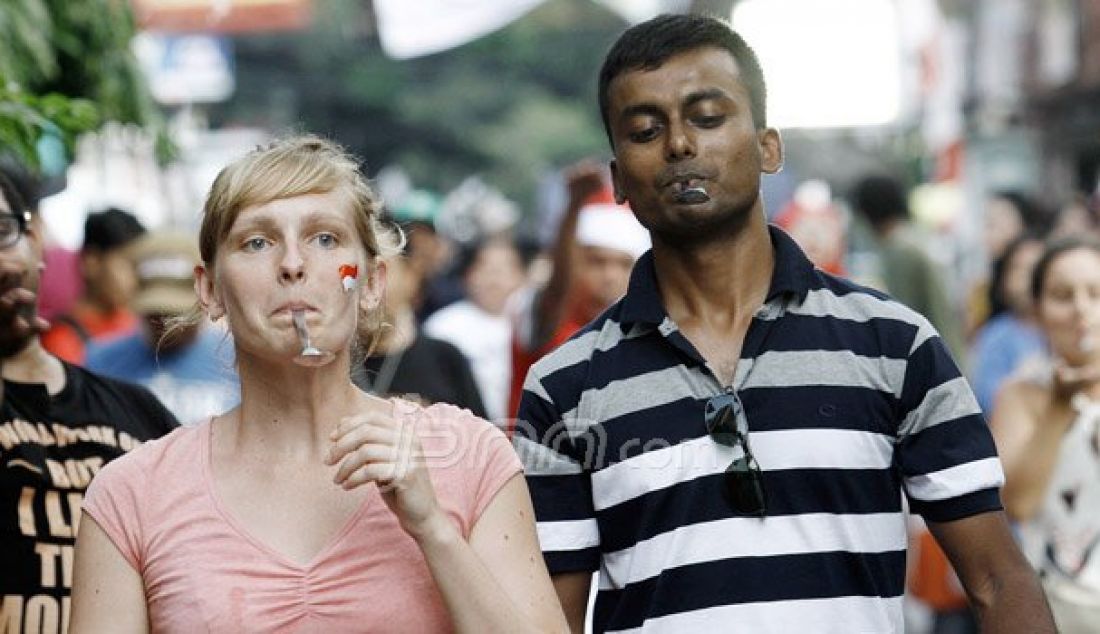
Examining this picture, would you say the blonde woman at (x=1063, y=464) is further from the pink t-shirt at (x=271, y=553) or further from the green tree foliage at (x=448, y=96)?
the green tree foliage at (x=448, y=96)

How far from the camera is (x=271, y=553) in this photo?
3555 millimetres

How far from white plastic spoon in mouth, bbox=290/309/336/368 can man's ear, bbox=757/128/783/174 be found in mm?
1183

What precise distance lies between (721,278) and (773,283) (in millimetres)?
110

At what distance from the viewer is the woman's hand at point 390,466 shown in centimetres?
337

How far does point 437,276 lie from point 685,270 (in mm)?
13527

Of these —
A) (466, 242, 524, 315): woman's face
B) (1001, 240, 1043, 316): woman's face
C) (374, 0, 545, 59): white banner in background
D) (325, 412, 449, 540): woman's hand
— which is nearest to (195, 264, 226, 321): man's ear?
(325, 412, 449, 540): woman's hand

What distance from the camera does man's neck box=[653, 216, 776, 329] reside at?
4305 mm

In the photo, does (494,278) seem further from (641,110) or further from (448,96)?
(448,96)

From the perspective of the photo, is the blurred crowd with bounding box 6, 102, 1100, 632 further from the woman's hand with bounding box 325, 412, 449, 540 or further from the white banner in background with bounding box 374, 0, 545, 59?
the white banner in background with bounding box 374, 0, 545, 59

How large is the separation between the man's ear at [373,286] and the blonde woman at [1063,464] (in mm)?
3021

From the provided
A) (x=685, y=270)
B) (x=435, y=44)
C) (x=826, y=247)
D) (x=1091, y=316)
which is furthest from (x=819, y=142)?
(x=685, y=270)

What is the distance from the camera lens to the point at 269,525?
142 inches

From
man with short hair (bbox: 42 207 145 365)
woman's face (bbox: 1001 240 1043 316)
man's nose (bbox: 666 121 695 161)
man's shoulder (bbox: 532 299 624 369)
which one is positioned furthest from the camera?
woman's face (bbox: 1001 240 1043 316)

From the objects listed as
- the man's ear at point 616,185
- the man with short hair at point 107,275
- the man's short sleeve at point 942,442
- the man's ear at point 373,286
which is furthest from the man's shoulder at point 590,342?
the man with short hair at point 107,275
